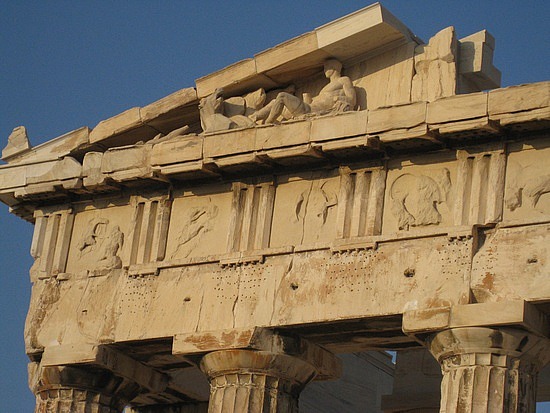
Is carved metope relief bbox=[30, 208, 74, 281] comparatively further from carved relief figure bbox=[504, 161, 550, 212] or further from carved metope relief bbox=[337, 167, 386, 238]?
carved relief figure bbox=[504, 161, 550, 212]

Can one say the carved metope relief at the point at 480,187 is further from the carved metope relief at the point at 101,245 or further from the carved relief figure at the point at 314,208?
the carved metope relief at the point at 101,245

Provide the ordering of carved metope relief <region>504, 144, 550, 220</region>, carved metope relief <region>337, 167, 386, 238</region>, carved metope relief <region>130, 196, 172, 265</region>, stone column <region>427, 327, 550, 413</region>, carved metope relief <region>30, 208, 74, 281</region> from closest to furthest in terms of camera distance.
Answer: stone column <region>427, 327, 550, 413</region> → carved metope relief <region>504, 144, 550, 220</region> → carved metope relief <region>337, 167, 386, 238</region> → carved metope relief <region>130, 196, 172, 265</region> → carved metope relief <region>30, 208, 74, 281</region>

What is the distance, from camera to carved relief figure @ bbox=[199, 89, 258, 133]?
22.4 m

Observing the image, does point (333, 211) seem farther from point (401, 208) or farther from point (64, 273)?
point (64, 273)

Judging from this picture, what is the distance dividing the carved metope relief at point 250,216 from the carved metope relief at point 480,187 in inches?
110

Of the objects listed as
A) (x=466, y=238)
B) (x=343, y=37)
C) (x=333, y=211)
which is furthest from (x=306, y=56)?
(x=466, y=238)

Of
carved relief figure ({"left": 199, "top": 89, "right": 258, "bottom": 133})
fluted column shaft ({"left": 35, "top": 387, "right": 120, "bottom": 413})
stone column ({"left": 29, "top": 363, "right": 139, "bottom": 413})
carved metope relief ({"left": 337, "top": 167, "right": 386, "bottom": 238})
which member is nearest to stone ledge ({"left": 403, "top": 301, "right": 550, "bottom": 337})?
carved metope relief ({"left": 337, "top": 167, "right": 386, "bottom": 238})

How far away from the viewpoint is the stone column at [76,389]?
23156 mm

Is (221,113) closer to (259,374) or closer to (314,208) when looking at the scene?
(314,208)

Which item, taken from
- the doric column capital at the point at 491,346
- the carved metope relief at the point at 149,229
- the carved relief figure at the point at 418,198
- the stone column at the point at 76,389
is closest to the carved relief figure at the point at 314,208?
the carved relief figure at the point at 418,198

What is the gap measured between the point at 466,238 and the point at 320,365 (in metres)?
3.27

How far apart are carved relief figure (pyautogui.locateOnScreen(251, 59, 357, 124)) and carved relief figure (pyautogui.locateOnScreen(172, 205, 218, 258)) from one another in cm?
143

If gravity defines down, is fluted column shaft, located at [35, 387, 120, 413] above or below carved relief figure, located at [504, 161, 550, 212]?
below

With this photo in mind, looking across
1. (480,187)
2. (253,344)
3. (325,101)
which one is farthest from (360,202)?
(253,344)
